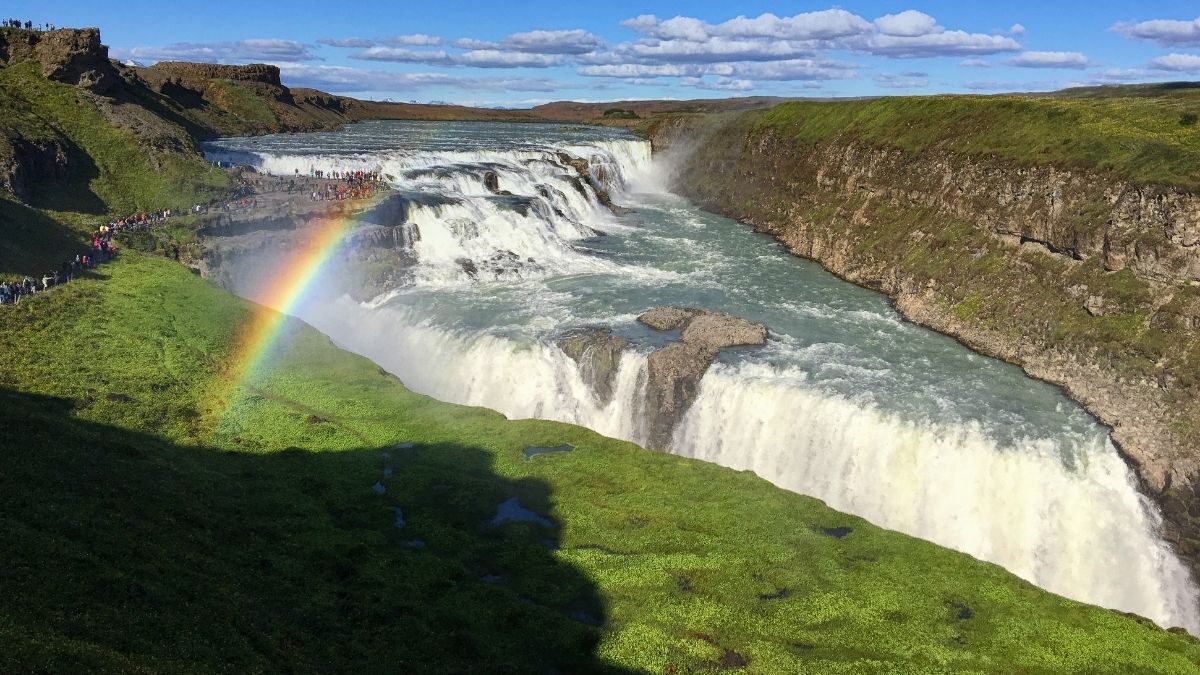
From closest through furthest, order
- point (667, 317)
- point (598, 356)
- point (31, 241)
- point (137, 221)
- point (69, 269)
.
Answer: point (598, 356), point (69, 269), point (31, 241), point (667, 317), point (137, 221)

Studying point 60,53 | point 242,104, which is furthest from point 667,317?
point 242,104

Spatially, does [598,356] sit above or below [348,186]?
below

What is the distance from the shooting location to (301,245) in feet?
170

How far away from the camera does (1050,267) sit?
45.3 meters

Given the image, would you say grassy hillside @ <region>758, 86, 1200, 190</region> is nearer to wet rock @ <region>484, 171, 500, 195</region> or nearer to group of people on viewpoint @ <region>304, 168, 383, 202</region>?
wet rock @ <region>484, 171, 500, 195</region>

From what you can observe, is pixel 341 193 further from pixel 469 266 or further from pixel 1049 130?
pixel 1049 130

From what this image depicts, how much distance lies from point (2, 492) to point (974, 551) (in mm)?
33421

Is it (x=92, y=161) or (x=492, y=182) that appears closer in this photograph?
(x=92, y=161)

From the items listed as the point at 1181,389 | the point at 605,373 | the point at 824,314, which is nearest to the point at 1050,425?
the point at 1181,389

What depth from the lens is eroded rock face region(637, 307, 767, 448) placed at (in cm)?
3797

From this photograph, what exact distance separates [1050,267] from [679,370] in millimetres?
24610

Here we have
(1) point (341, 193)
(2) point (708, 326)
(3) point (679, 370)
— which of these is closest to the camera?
(3) point (679, 370)

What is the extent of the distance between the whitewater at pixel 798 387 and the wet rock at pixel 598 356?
1.38 feet

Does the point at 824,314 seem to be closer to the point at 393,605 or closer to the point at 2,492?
the point at 393,605
